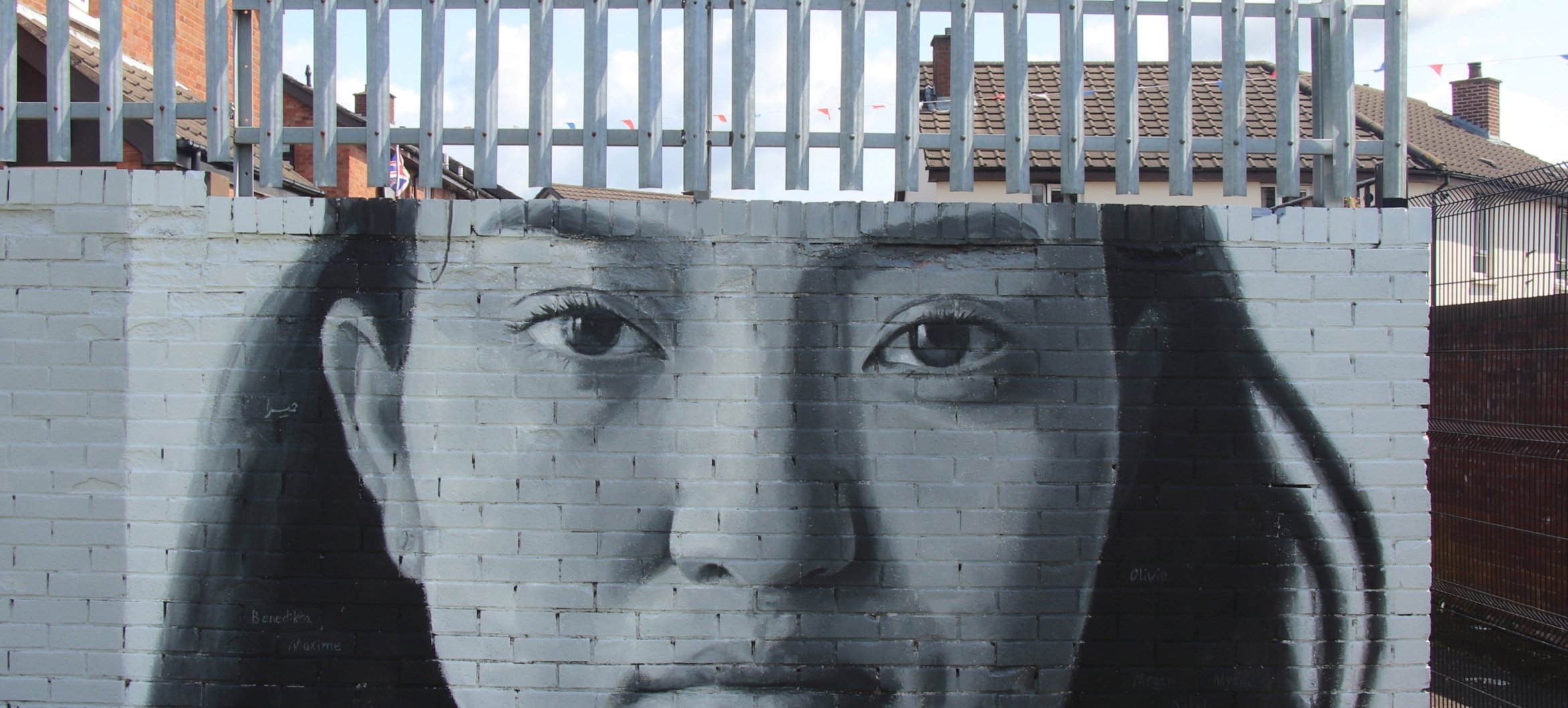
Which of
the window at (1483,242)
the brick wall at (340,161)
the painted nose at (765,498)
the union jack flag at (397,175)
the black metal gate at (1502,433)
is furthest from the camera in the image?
the brick wall at (340,161)

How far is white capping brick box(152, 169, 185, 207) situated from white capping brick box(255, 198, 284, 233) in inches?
11.5

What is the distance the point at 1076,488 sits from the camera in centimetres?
365

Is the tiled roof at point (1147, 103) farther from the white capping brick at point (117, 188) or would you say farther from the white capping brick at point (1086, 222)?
the white capping brick at point (117, 188)

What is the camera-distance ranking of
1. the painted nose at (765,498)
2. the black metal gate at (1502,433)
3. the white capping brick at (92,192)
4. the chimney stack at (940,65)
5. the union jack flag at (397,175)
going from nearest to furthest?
the painted nose at (765,498)
the white capping brick at (92,192)
the union jack flag at (397,175)
the black metal gate at (1502,433)
the chimney stack at (940,65)

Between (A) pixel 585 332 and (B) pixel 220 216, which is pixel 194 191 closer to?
(B) pixel 220 216

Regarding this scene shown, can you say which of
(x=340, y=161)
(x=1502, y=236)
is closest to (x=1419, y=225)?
(x=1502, y=236)

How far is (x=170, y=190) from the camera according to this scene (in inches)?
145

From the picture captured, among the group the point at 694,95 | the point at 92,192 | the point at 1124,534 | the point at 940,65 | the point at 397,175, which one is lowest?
the point at 1124,534

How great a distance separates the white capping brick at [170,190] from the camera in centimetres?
369

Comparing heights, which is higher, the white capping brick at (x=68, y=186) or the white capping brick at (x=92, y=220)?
the white capping brick at (x=68, y=186)

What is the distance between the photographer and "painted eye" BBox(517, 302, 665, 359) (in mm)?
3635

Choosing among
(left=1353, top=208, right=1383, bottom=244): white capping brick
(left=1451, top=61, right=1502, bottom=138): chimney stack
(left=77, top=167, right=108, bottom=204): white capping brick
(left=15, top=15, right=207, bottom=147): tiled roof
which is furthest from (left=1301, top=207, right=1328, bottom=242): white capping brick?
(left=1451, top=61, right=1502, bottom=138): chimney stack

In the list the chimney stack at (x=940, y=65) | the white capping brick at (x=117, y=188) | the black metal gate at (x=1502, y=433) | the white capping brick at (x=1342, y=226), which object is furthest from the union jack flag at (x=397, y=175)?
the chimney stack at (x=940, y=65)

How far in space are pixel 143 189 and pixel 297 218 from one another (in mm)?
586
